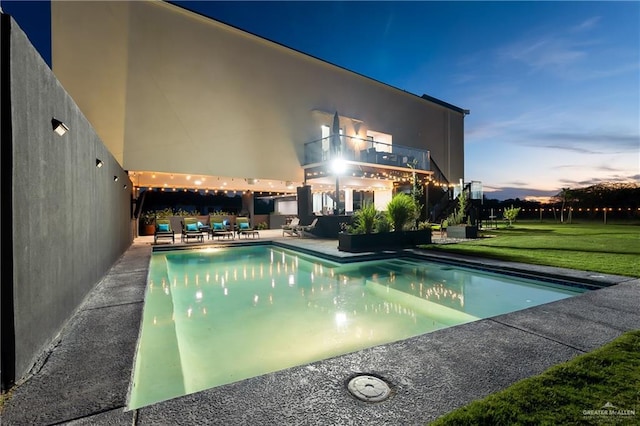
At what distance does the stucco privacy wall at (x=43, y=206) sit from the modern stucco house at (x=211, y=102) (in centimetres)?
875

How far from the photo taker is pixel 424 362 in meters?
2.23

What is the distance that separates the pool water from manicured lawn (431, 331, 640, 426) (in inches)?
63.9

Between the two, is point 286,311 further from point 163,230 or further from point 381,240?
point 163,230

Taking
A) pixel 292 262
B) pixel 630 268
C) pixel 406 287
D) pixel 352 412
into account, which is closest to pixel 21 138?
pixel 352 412

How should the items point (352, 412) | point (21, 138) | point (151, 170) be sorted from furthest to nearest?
point (151, 170) → point (21, 138) → point (352, 412)

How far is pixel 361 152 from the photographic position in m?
15.3

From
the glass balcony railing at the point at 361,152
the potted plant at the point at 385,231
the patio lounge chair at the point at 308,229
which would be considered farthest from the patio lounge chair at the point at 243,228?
the potted plant at the point at 385,231

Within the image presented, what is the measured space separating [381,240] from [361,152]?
7.43 metres

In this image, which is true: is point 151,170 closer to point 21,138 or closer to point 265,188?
point 265,188

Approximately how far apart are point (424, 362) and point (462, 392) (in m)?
0.41

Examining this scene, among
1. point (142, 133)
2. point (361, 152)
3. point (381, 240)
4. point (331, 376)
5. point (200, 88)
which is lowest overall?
point (331, 376)

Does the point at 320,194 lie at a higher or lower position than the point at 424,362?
higher

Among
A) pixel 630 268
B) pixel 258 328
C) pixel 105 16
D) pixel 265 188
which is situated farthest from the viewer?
pixel 265 188

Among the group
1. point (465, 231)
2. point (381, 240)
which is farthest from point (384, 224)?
point (465, 231)
